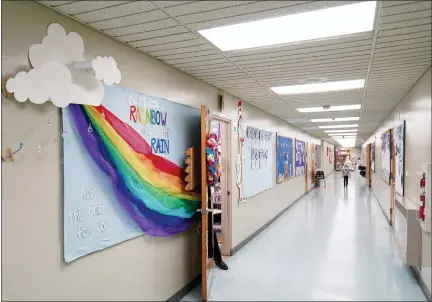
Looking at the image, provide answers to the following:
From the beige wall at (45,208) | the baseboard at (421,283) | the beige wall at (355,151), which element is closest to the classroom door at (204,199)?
the beige wall at (45,208)

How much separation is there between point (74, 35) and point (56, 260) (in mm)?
1506

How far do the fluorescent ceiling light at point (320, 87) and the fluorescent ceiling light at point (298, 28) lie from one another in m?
1.85

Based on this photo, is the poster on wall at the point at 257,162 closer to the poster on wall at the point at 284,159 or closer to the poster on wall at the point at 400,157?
the poster on wall at the point at 284,159

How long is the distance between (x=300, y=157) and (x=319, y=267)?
7.08 metres

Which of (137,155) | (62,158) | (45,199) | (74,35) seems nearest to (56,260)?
(45,199)

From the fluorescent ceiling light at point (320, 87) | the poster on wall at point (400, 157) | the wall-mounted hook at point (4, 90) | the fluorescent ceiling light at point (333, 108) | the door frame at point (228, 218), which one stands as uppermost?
the fluorescent ceiling light at point (333, 108)

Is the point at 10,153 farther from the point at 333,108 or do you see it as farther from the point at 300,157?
the point at 300,157

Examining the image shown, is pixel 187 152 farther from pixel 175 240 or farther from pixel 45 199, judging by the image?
pixel 45 199

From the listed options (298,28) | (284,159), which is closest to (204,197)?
(298,28)

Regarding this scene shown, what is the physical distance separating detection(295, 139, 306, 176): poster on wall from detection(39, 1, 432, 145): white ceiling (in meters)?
5.91

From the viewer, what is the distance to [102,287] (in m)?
2.34

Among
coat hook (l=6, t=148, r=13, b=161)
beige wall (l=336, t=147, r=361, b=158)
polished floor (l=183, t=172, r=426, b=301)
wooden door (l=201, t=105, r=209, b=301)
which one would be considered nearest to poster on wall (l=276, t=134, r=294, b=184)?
polished floor (l=183, t=172, r=426, b=301)

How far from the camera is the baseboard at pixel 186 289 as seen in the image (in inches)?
130

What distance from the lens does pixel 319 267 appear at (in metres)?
4.26
